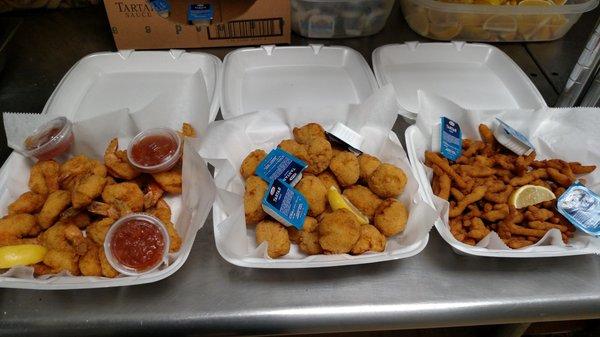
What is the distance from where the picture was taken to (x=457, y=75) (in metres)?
1.57

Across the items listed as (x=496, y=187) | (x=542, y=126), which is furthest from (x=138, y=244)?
(x=542, y=126)

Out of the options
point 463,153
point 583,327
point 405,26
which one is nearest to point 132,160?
point 463,153

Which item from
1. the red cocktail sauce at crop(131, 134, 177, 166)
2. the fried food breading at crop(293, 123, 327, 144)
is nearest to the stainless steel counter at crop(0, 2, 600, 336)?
the red cocktail sauce at crop(131, 134, 177, 166)

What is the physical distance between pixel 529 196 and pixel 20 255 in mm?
1286

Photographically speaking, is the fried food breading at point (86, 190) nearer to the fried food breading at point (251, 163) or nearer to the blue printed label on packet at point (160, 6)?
the fried food breading at point (251, 163)

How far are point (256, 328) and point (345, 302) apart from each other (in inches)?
8.4

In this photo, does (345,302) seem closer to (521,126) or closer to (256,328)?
(256,328)

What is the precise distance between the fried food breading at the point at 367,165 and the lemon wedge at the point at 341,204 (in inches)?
3.7

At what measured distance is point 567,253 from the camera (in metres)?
0.99

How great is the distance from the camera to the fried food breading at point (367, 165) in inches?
44.6

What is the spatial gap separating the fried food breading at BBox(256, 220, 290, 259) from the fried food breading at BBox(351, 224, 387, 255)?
17 cm

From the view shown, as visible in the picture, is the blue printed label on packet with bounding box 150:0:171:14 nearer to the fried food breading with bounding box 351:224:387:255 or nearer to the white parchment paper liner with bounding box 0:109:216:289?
the white parchment paper liner with bounding box 0:109:216:289

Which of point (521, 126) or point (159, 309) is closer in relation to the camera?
point (159, 309)

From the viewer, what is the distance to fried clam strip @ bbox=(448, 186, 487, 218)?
3.55 ft
